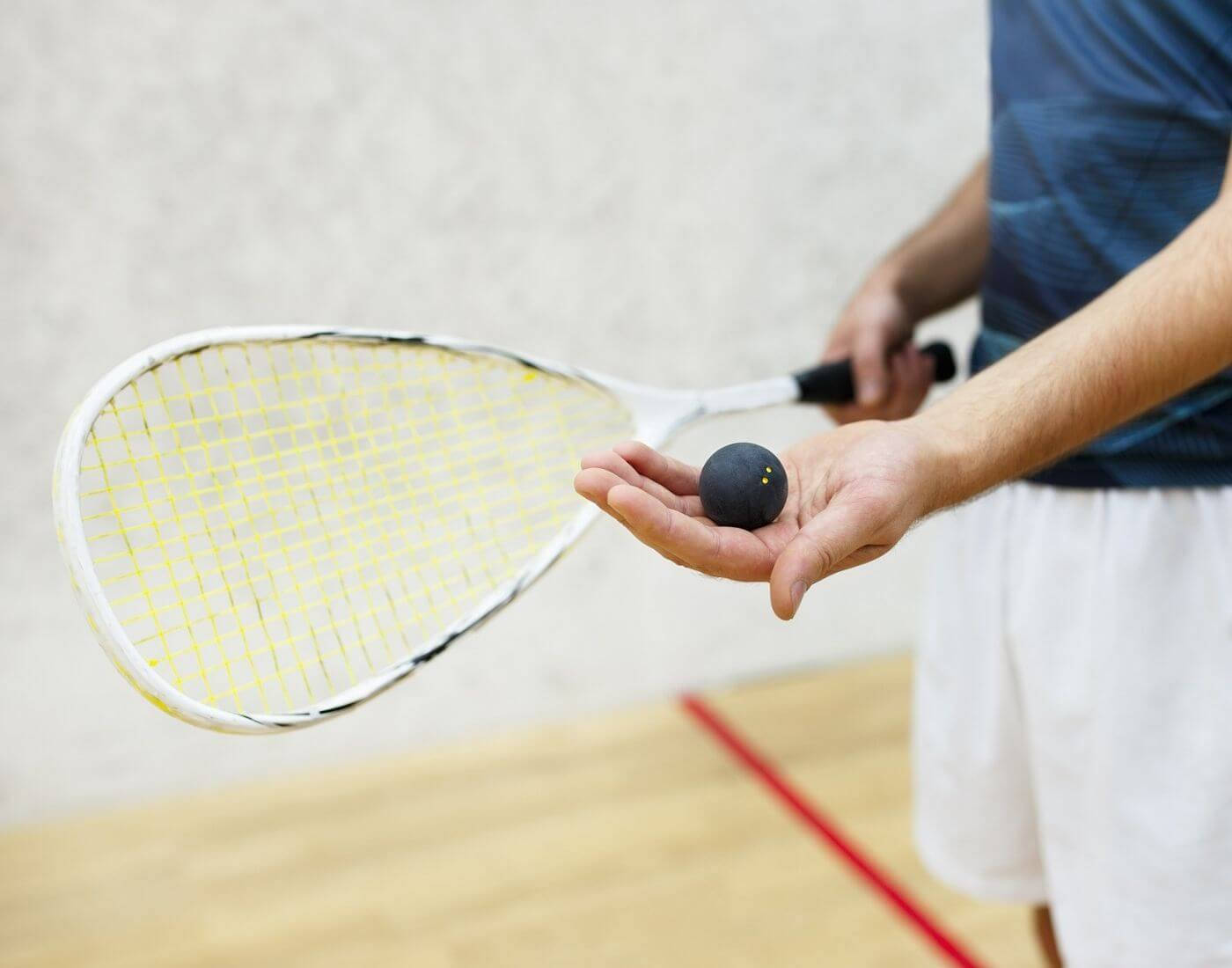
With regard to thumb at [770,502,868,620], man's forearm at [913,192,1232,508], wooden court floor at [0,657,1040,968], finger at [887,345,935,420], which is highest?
man's forearm at [913,192,1232,508]

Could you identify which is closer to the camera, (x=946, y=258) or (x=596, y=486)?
(x=596, y=486)

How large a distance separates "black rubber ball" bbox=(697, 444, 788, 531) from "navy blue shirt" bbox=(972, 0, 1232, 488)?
1.05 ft

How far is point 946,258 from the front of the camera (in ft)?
3.68

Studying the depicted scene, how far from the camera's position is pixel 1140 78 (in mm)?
816

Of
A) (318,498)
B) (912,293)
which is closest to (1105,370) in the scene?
(912,293)

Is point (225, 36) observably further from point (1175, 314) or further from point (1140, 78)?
point (1175, 314)

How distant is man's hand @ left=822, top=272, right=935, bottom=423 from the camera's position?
1.05 meters

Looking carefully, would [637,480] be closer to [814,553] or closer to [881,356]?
[814,553]

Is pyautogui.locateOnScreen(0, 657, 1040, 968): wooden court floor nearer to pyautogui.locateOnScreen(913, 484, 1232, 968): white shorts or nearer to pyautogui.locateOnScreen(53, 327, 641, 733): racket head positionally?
pyautogui.locateOnScreen(53, 327, 641, 733): racket head

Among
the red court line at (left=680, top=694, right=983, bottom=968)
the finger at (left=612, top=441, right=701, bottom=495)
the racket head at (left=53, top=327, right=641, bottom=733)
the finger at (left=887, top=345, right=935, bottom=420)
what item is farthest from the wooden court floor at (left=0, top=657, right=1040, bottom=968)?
the finger at (left=612, top=441, right=701, bottom=495)

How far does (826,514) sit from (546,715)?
4.92 feet

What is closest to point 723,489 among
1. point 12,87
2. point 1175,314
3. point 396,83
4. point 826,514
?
point 826,514

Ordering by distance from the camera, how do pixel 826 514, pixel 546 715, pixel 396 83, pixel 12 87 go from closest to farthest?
pixel 826 514, pixel 12 87, pixel 396 83, pixel 546 715

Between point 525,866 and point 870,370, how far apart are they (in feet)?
3.10
